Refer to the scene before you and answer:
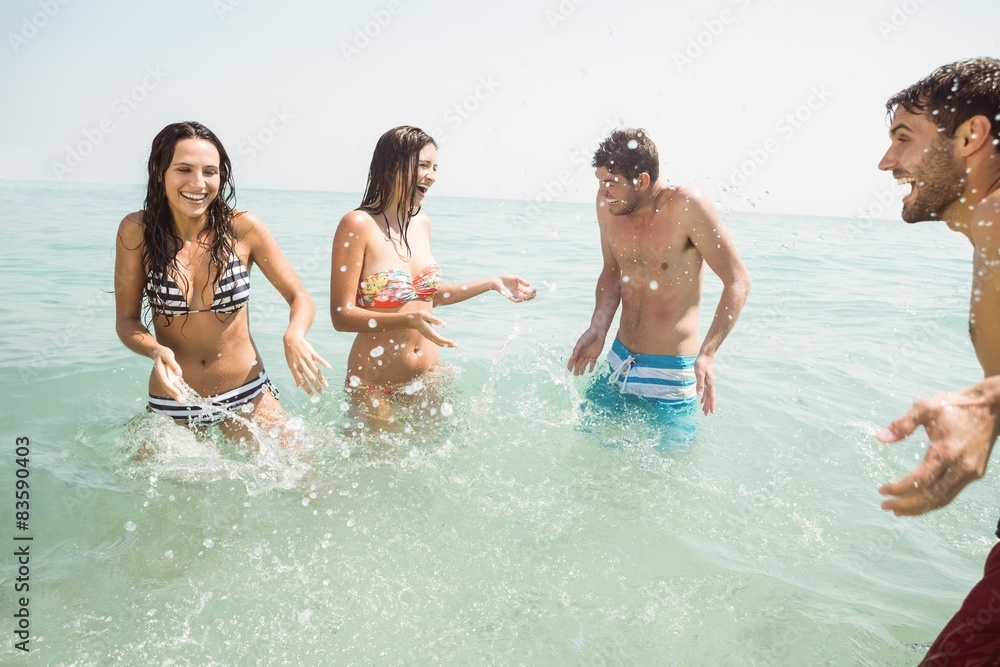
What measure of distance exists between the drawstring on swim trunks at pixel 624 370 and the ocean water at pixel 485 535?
0.27 m

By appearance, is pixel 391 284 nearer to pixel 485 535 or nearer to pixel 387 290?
pixel 387 290

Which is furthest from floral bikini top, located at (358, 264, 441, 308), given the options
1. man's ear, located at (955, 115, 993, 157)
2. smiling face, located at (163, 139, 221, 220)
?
man's ear, located at (955, 115, 993, 157)

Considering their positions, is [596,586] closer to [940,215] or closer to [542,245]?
[940,215]

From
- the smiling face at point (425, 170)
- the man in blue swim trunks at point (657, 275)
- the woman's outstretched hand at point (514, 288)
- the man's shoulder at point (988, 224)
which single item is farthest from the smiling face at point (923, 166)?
the smiling face at point (425, 170)

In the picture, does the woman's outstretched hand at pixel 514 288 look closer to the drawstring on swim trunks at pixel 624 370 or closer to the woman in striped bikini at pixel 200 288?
the drawstring on swim trunks at pixel 624 370

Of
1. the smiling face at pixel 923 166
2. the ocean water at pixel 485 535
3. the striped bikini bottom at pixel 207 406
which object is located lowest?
the ocean water at pixel 485 535

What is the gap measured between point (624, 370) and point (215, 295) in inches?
95.8

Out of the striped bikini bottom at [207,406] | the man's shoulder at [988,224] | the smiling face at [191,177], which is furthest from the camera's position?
the striped bikini bottom at [207,406]

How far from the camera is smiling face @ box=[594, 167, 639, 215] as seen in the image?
3.94m

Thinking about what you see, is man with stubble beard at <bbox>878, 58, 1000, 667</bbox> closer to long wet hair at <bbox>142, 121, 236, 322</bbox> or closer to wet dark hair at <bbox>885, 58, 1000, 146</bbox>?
Answer: wet dark hair at <bbox>885, 58, 1000, 146</bbox>

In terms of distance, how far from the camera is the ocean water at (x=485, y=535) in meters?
2.58

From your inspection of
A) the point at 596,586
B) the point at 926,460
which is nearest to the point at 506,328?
the point at 596,586

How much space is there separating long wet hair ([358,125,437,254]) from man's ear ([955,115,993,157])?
2528mm

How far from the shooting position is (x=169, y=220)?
3377 mm
